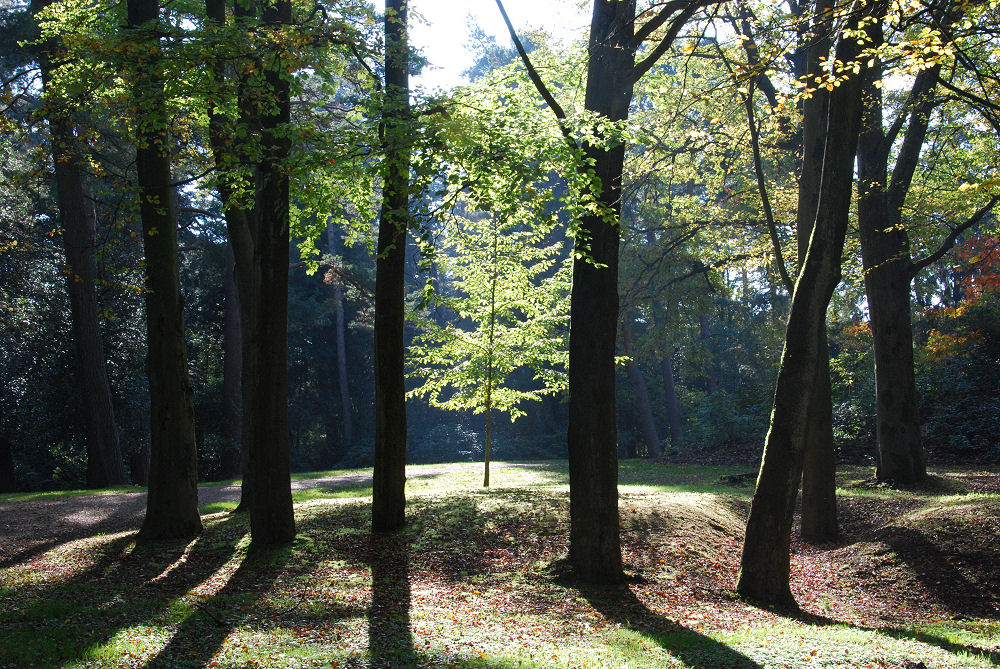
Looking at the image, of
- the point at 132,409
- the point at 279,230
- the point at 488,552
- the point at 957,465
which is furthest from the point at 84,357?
the point at 957,465

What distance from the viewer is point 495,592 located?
737 centimetres

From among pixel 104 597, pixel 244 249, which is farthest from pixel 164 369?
pixel 104 597

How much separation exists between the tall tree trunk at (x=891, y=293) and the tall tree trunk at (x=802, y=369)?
5789 mm

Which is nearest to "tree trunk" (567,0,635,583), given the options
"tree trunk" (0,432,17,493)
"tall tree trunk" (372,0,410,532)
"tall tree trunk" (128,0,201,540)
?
"tall tree trunk" (372,0,410,532)

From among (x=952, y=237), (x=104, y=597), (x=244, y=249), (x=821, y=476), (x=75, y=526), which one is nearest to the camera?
(x=104, y=597)

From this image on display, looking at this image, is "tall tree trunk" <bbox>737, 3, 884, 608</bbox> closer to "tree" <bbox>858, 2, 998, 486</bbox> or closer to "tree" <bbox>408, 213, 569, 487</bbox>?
"tree" <bbox>858, 2, 998, 486</bbox>

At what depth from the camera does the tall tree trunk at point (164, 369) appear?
9141 mm

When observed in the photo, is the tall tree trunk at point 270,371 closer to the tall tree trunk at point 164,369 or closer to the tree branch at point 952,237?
the tall tree trunk at point 164,369

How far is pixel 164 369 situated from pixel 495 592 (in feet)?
17.2

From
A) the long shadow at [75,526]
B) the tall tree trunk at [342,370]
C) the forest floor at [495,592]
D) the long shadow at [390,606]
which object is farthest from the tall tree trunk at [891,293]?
the tall tree trunk at [342,370]

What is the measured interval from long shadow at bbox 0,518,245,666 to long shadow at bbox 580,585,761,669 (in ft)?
13.5

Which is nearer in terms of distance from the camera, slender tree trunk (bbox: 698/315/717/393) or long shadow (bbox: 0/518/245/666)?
long shadow (bbox: 0/518/245/666)

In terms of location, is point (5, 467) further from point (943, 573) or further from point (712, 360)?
point (712, 360)

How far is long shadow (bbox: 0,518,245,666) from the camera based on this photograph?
4.93 m
